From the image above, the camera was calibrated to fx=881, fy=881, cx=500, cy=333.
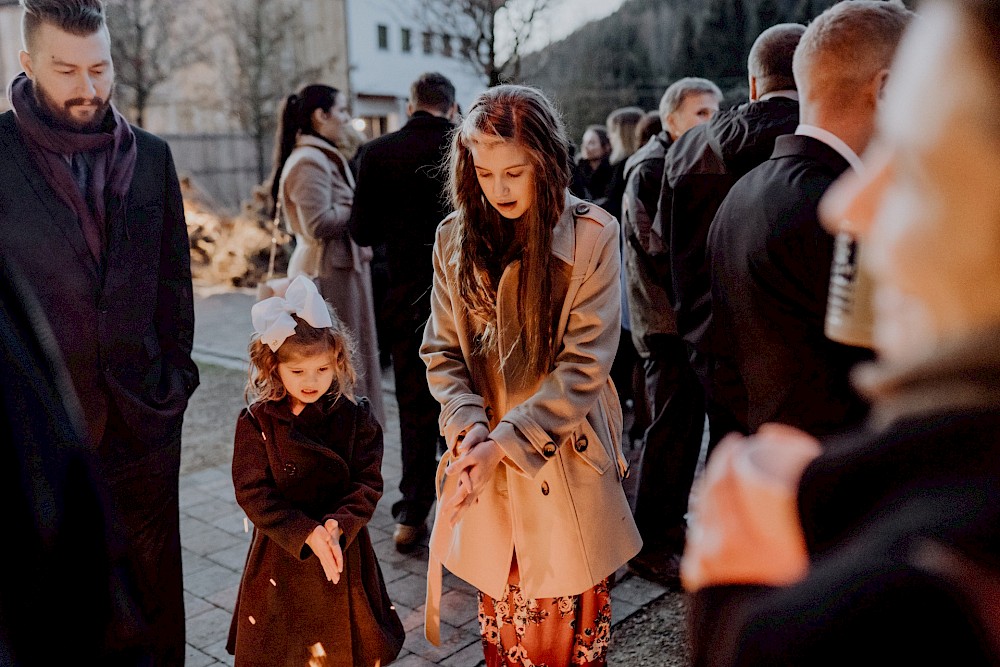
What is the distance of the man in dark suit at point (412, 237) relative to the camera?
452 cm

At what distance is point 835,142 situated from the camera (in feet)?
7.74

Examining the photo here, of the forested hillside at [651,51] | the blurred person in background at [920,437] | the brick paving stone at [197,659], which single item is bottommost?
the brick paving stone at [197,659]

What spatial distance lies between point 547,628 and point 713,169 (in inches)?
77.0

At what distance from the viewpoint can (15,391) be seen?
8.44 feet

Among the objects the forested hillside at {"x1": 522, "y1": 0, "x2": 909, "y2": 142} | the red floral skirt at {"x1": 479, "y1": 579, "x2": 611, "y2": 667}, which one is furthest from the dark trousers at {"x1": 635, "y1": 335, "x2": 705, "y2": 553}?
the forested hillside at {"x1": 522, "y1": 0, "x2": 909, "y2": 142}

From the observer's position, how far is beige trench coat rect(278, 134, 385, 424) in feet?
16.8

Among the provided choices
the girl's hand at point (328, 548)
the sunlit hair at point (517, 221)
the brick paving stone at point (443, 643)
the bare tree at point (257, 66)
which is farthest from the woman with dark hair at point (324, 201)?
the bare tree at point (257, 66)

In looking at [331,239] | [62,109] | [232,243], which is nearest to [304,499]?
[62,109]

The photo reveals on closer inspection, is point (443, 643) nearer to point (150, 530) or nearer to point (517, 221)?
point (150, 530)

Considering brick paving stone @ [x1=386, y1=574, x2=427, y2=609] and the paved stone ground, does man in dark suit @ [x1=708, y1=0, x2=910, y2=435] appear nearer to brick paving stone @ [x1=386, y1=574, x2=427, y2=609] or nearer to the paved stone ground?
the paved stone ground

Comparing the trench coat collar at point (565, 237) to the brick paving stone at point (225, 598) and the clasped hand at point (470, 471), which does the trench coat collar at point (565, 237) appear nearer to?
the clasped hand at point (470, 471)

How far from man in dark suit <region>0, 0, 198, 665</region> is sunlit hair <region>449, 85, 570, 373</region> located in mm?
1096

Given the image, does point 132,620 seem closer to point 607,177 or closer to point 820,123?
point 820,123

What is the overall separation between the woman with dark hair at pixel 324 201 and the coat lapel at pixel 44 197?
7.69ft
